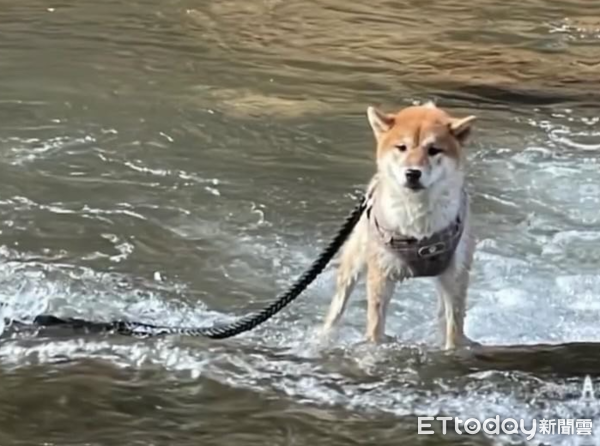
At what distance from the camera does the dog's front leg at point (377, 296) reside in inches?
226

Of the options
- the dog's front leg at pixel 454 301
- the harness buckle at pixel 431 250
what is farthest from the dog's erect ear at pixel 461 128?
the dog's front leg at pixel 454 301

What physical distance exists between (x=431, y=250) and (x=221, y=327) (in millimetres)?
1062

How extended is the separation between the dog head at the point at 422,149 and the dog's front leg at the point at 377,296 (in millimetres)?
457

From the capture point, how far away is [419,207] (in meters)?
5.57

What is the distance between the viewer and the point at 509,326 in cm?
652

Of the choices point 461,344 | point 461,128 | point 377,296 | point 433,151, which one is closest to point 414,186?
point 433,151

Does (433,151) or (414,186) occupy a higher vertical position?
(433,151)

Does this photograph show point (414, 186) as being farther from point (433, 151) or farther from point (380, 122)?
point (380, 122)

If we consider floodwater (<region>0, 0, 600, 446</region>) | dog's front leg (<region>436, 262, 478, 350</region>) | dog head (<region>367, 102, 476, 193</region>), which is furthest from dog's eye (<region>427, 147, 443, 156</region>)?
floodwater (<region>0, 0, 600, 446</region>)

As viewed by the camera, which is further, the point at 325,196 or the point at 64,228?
the point at 325,196

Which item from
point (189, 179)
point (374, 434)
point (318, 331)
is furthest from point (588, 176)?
point (374, 434)

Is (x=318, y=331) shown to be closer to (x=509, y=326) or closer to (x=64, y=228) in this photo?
(x=509, y=326)

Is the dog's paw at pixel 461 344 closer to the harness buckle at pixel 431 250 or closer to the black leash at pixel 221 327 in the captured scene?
the harness buckle at pixel 431 250

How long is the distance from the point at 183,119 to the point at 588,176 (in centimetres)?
306
